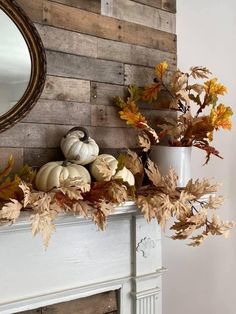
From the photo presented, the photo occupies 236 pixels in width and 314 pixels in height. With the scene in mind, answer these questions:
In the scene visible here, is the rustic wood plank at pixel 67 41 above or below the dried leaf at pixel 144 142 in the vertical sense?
above

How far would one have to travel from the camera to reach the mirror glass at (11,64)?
4.37ft

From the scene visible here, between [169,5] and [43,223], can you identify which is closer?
[43,223]

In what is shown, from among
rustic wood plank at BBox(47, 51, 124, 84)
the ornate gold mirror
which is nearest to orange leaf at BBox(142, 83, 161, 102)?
rustic wood plank at BBox(47, 51, 124, 84)

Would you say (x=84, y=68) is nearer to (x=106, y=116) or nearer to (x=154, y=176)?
(x=106, y=116)

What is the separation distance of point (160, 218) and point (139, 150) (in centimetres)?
39

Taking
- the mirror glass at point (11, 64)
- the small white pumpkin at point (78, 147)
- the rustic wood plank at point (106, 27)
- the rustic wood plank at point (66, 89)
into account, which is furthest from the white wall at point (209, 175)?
the mirror glass at point (11, 64)

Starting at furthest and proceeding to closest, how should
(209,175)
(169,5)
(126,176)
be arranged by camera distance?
(209,175), (169,5), (126,176)

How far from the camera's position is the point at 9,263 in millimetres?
1324

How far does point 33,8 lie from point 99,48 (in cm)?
30

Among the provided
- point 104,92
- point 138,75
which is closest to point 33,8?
point 104,92

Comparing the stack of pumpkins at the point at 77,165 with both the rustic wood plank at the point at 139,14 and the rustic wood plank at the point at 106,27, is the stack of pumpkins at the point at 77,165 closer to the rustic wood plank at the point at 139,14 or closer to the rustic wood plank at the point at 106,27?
the rustic wood plank at the point at 106,27

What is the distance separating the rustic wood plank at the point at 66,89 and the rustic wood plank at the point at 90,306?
750mm

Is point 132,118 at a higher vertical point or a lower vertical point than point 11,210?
higher

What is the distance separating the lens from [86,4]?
156 centimetres
